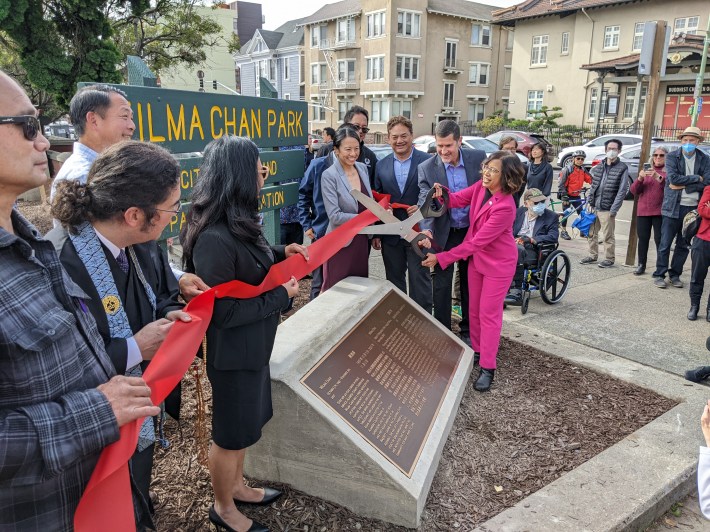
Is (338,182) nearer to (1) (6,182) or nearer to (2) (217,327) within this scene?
(2) (217,327)

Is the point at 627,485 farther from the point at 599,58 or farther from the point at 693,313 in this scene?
the point at 599,58

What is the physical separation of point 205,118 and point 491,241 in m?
2.44

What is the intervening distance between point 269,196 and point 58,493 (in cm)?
397

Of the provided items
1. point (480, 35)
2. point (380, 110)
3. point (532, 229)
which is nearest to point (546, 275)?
point (532, 229)

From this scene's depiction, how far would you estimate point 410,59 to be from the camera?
4306 centimetres

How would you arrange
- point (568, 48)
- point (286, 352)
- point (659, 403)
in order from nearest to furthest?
point (286, 352) < point (659, 403) < point (568, 48)

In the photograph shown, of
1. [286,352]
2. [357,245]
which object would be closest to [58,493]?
[286,352]

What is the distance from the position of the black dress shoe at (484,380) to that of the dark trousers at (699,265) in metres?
3.25

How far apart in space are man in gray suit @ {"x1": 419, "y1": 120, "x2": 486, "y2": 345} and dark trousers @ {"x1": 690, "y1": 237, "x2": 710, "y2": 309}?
9.68ft

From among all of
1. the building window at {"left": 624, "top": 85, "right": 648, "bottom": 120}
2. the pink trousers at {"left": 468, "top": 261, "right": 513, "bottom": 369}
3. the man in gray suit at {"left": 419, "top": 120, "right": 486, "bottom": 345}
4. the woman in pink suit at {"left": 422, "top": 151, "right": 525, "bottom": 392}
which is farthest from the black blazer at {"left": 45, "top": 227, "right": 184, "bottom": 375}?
the building window at {"left": 624, "top": 85, "right": 648, "bottom": 120}

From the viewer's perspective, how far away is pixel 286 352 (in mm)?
3055

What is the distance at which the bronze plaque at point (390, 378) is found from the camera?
113 inches

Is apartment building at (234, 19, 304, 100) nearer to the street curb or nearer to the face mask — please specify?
the face mask

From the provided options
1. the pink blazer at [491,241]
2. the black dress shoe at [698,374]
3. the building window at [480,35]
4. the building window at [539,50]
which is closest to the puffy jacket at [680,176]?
the black dress shoe at [698,374]
